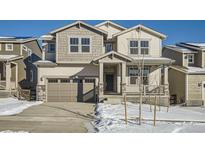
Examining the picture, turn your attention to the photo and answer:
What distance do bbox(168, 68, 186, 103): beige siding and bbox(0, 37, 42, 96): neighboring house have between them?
46.2 ft

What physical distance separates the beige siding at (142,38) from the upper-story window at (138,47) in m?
0.35

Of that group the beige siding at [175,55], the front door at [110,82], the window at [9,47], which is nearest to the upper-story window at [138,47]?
the front door at [110,82]

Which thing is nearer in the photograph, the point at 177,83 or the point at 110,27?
the point at 177,83

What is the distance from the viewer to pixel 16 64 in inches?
1022

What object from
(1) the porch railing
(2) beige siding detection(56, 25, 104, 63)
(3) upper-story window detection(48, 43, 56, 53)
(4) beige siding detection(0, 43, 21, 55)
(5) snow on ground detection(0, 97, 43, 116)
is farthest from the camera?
(4) beige siding detection(0, 43, 21, 55)

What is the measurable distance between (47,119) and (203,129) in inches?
268

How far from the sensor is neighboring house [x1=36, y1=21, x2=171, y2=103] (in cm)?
2173

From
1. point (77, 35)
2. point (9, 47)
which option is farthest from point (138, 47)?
point (9, 47)

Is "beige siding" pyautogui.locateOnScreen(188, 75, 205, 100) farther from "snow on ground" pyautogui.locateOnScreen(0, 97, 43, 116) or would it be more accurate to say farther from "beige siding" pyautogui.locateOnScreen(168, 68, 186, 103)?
"snow on ground" pyautogui.locateOnScreen(0, 97, 43, 116)

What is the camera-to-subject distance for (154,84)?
22.5 m

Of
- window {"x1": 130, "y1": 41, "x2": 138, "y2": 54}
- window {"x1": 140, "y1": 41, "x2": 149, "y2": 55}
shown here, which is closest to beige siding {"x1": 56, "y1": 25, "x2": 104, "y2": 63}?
window {"x1": 130, "y1": 41, "x2": 138, "y2": 54}

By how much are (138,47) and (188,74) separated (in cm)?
477

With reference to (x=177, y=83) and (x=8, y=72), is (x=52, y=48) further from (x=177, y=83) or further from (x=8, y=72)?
(x=177, y=83)
